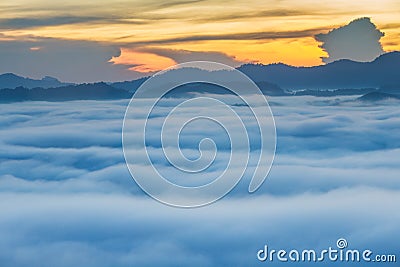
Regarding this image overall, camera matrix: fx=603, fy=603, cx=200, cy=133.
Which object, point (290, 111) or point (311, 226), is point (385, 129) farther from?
point (311, 226)

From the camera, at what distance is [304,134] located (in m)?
70.8

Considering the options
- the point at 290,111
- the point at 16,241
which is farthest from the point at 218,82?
the point at 16,241

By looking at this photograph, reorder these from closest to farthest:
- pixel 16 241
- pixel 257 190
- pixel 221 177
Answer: pixel 16 241 → pixel 257 190 → pixel 221 177

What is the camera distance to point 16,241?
45.2m

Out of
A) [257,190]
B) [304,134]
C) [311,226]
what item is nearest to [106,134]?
[257,190]

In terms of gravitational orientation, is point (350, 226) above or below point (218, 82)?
below

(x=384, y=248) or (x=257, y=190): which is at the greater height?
(x=257, y=190)

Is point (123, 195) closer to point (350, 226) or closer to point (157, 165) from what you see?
point (157, 165)

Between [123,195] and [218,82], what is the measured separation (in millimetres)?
21797

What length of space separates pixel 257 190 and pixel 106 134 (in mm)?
18548

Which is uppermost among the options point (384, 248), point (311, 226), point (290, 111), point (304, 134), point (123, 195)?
point (290, 111)

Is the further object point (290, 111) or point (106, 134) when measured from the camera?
point (290, 111)

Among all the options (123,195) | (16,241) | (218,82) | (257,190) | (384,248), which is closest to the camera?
(384,248)

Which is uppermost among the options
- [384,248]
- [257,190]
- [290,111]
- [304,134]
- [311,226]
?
[290,111]
